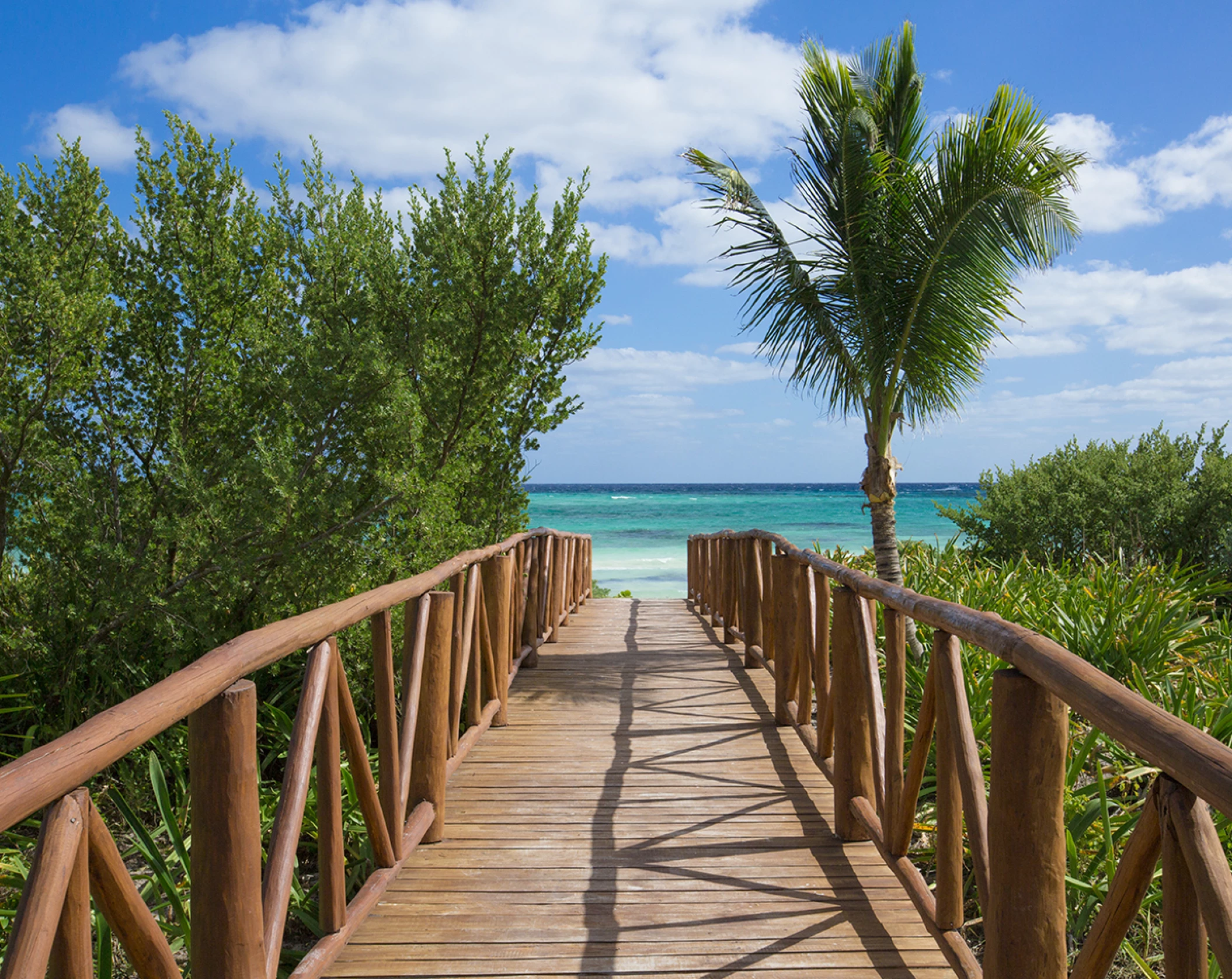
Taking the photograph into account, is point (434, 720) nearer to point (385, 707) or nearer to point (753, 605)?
point (385, 707)

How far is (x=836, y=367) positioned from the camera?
298 inches

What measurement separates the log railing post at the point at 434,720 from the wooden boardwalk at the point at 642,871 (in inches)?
7.0

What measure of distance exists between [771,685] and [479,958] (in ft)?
11.8

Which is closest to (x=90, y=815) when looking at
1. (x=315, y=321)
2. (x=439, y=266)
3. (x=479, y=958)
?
(x=479, y=958)

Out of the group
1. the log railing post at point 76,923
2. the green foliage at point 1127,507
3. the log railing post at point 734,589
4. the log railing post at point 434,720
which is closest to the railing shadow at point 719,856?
the log railing post at point 434,720

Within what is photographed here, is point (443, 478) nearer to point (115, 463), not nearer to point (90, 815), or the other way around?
point (115, 463)

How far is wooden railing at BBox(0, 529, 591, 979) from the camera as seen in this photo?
44.2 inches

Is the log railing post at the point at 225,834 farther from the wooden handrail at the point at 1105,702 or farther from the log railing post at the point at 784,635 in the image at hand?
the log railing post at the point at 784,635

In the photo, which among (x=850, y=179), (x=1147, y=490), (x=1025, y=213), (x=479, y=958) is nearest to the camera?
(x=479, y=958)

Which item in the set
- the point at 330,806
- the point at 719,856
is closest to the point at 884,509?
the point at 719,856

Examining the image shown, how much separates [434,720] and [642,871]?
934 millimetres

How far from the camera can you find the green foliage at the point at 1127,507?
1059cm

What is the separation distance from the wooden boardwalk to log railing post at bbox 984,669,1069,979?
0.67 meters

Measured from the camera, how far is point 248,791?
1.59 m
